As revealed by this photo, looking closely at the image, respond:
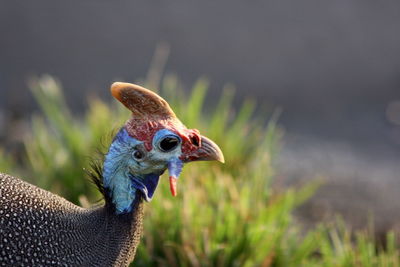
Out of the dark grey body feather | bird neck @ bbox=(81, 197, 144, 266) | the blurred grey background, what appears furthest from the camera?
the blurred grey background

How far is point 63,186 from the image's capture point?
411cm

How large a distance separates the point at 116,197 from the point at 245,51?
5397 millimetres

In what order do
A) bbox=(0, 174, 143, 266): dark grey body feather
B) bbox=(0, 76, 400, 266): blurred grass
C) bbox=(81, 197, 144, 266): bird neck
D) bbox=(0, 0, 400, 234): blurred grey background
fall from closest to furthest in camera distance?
1. bbox=(0, 174, 143, 266): dark grey body feather
2. bbox=(81, 197, 144, 266): bird neck
3. bbox=(0, 76, 400, 266): blurred grass
4. bbox=(0, 0, 400, 234): blurred grey background

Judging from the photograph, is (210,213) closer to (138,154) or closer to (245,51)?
(138,154)

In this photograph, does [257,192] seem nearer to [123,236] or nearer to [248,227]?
[248,227]

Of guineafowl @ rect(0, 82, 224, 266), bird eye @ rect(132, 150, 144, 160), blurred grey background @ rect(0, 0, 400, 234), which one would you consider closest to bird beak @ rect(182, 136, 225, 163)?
guineafowl @ rect(0, 82, 224, 266)

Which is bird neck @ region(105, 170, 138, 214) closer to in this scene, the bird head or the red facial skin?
the bird head

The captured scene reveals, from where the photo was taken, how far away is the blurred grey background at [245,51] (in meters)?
7.09

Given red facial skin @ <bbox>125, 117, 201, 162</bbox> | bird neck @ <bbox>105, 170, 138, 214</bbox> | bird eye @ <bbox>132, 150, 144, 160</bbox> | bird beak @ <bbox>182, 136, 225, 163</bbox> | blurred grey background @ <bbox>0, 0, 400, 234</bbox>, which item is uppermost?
red facial skin @ <bbox>125, 117, 201, 162</bbox>

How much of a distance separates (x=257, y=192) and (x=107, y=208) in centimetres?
134

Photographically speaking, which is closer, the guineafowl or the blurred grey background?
the guineafowl

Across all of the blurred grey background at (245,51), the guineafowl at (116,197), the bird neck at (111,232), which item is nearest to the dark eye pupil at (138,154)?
the guineafowl at (116,197)

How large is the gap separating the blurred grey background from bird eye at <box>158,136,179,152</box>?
4374 mm

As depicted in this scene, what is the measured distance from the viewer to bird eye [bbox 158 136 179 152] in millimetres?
2354
